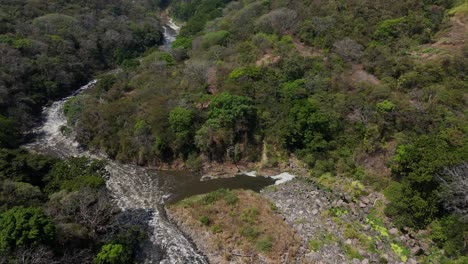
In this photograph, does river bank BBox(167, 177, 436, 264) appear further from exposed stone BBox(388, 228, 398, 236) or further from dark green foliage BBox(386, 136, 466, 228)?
dark green foliage BBox(386, 136, 466, 228)

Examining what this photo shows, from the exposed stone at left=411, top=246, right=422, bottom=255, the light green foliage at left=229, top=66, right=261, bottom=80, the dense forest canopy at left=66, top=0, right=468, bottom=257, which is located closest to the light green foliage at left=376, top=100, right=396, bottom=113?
Result: the dense forest canopy at left=66, top=0, right=468, bottom=257

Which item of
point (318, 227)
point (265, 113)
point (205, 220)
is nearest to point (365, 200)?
point (318, 227)

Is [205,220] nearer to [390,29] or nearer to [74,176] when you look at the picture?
[74,176]

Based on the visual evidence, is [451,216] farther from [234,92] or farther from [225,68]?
[225,68]

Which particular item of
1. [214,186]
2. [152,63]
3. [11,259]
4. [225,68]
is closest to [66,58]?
[152,63]

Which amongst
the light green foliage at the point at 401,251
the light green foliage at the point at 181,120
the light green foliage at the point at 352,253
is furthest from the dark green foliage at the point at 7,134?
the light green foliage at the point at 401,251

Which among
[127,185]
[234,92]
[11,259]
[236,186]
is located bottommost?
[236,186]
